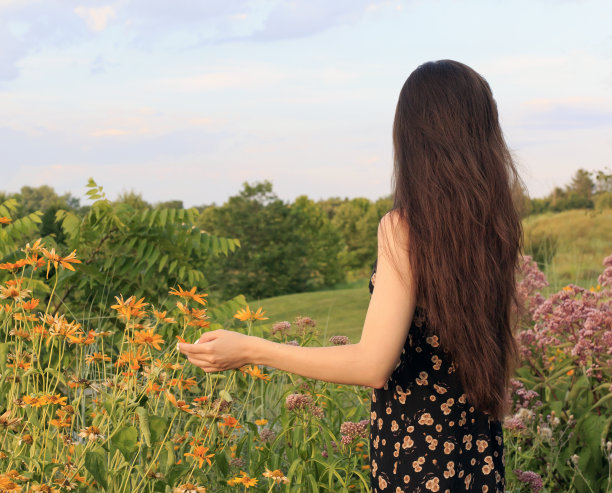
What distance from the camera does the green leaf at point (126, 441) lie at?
6.03 feet

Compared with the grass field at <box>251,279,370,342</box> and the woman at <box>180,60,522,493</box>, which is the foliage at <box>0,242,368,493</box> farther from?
the grass field at <box>251,279,370,342</box>

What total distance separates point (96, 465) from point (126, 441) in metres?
0.11

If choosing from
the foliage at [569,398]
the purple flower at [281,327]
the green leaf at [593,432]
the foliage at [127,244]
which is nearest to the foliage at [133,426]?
the purple flower at [281,327]

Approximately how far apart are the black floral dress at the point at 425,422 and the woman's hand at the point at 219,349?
18.0 inches

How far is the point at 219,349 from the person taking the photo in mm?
1802

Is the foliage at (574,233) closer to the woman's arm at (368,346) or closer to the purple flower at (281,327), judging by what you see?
the purple flower at (281,327)

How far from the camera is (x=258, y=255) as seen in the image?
1736 centimetres

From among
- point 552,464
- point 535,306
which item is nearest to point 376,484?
point 552,464

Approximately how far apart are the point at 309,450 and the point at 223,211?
631 inches

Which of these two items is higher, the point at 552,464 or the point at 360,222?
the point at 360,222

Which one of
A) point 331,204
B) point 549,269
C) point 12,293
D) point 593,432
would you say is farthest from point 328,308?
point 331,204

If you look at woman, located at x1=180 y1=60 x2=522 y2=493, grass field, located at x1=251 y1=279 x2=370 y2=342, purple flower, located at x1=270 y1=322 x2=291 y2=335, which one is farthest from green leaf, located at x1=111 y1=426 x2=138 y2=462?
grass field, located at x1=251 y1=279 x2=370 y2=342

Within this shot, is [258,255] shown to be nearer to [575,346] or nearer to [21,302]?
[575,346]

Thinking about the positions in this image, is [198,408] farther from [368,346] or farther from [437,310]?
[437,310]
